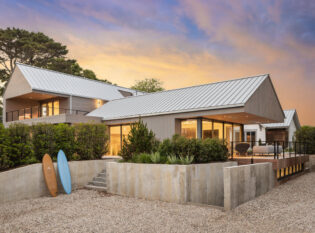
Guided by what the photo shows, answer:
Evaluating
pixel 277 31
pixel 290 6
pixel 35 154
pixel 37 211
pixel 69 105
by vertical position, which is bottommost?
pixel 37 211

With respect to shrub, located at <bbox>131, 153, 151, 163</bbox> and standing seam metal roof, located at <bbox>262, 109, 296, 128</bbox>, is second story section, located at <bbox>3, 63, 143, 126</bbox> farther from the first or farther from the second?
standing seam metal roof, located at <bbox>262, 109, 296, 128</bbox>

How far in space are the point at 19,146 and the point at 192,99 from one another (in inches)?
382

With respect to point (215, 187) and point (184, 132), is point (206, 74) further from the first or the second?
point (215, 187)

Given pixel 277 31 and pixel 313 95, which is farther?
pixel 313 95

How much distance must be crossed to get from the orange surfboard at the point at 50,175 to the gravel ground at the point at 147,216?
24.2 inches

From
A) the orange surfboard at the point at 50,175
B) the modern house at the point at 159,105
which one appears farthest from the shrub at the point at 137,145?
the orange surfboard at the point at 50,175

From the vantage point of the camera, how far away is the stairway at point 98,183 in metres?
10.5

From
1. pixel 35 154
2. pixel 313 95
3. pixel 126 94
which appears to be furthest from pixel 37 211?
pixel 313 95

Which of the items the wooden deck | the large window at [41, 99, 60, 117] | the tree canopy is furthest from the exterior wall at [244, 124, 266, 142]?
the tree canopy

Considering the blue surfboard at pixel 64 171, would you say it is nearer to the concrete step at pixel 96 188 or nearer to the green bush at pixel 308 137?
the concrete step at pixel 96 188

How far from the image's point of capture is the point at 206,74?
76.5ft

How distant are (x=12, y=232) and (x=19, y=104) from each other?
22.2 meters

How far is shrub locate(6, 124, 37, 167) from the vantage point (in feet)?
31.4

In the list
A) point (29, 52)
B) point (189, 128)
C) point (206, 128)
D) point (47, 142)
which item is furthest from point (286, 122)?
point (29, 52)
